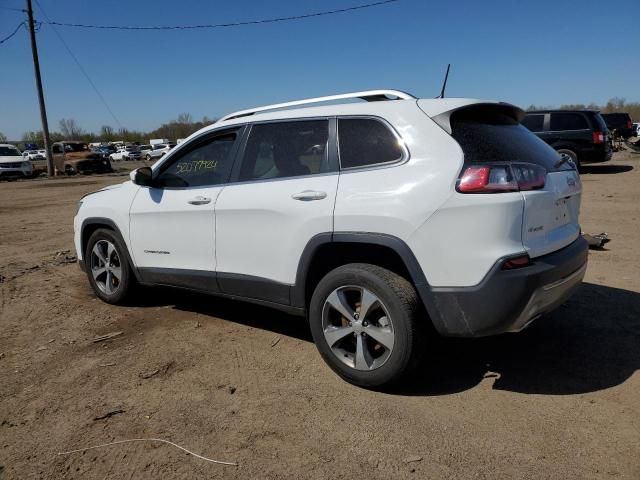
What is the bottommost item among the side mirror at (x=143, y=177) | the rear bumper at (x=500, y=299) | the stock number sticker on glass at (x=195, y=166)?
the rear bumper at (x=500, y=299)

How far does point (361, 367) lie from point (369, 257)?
0.70 m

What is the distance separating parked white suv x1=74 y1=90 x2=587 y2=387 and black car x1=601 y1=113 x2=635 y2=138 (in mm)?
27503

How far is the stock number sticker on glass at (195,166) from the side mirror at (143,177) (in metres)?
0.28

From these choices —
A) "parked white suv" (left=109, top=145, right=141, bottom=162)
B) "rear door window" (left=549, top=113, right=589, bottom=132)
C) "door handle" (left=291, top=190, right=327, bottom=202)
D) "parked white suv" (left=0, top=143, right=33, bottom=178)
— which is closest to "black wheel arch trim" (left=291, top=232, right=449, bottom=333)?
"door handle" (left=291, top=190, right=327, bottom=202)

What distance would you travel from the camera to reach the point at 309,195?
3314 millimetres

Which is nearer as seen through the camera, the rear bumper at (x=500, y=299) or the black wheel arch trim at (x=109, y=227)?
the rear bumper at (x=500, y=299)

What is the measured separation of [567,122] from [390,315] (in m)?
14.5

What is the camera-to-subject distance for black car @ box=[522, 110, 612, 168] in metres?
14.7

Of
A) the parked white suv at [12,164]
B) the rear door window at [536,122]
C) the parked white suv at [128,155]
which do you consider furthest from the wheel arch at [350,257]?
the parked white suv at [128,155]

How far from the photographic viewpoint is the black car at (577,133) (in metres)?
14.7

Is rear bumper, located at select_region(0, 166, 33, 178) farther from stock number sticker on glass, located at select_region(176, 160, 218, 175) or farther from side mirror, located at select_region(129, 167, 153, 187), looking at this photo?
stock number sticker on glass, located at select_region(176, 160, 218, 175)

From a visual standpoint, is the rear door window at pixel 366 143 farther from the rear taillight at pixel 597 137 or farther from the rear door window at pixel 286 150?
the rear taillight at pixel 597 137

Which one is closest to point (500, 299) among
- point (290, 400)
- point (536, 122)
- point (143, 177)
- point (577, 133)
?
point (290, 400)

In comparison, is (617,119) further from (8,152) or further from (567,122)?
(8,152)
